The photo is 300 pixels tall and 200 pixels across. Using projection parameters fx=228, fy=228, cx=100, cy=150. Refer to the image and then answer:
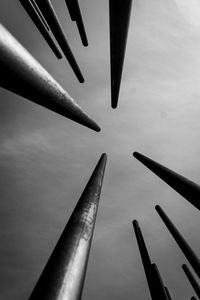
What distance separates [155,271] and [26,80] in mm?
6632

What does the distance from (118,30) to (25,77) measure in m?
2.28

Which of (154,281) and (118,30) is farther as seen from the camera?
(154,281)

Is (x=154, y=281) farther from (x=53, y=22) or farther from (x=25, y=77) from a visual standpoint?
(x=53, y=22)

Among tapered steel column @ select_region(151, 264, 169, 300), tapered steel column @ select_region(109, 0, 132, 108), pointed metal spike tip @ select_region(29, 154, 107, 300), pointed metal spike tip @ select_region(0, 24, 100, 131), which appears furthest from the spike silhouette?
pointed metal spike tip @ select_region(0, 24, 100, 131)

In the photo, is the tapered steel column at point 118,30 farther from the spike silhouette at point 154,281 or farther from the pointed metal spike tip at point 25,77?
the spike silhouette at point 154,281

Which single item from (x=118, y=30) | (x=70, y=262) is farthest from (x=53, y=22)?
(x=70, y=262)

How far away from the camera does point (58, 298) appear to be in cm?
165

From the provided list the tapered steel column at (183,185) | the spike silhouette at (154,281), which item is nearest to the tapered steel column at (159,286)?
the spike silhouette at (154,281)

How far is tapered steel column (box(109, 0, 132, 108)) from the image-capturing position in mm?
3059

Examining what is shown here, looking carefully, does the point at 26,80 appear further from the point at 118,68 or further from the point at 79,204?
the point at 118,68

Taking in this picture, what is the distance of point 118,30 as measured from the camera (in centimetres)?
352

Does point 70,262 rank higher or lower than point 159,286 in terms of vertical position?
lower

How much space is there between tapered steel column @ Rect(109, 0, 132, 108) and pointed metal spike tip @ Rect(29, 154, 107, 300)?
2612mm

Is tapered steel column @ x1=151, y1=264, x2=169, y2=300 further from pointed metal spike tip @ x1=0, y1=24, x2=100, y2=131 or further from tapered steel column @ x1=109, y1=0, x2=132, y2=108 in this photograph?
pointed metal spike tip @ x1=0, y1=24, x2=100, y2=131
